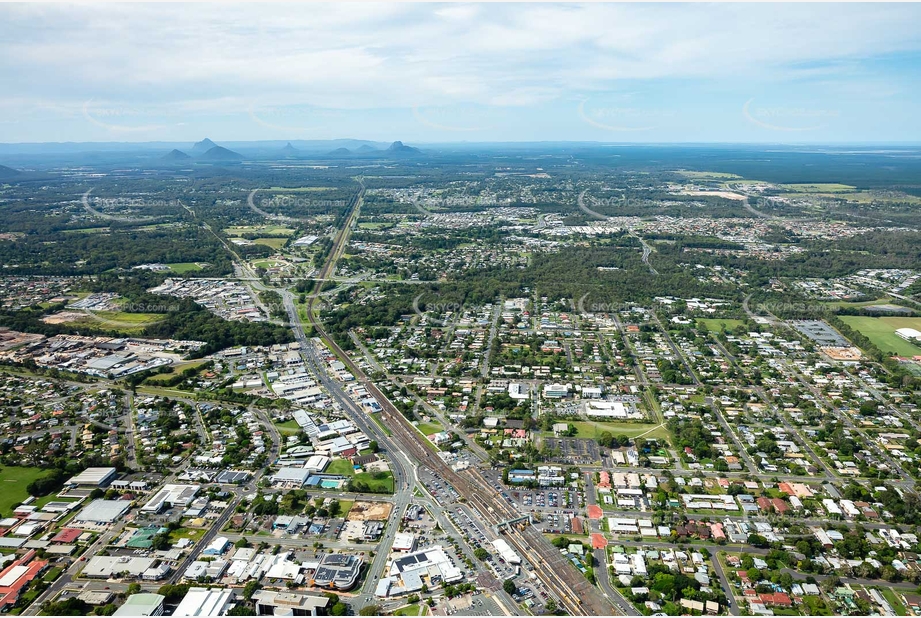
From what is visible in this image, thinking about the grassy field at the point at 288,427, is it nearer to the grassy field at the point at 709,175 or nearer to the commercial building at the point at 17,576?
the commercial building at the point at 17,576

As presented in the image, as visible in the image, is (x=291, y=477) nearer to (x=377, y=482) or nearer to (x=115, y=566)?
(x=377, y=482)

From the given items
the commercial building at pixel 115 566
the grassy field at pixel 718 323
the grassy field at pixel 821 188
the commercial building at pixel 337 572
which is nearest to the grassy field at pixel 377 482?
the commercial building at pixel 337 572

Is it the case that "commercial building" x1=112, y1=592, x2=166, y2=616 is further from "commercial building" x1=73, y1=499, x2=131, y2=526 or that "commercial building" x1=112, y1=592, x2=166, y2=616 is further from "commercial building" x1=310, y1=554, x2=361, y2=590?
"commercial building" x1=73, y1=499, x2=131, y2=526

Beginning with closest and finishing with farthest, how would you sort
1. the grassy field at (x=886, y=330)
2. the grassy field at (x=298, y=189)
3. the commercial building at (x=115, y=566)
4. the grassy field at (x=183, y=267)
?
the commercial building at (x=115, y=566) → the grassy field at (x=886, y=330) → the grassy field at (x=183, y=267) → the grassy field at (x=298, y=189)

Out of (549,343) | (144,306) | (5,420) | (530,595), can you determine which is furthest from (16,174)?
(530,595)

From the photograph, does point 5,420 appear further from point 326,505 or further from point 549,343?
point 549,343
